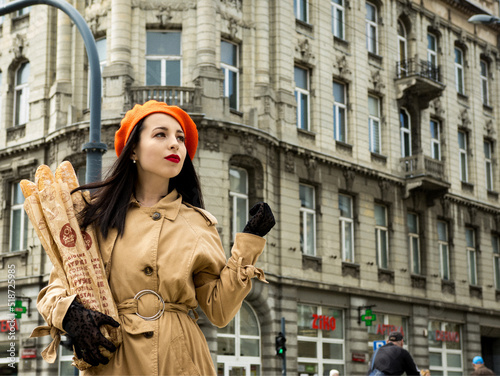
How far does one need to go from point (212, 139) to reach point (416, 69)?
37.0ft

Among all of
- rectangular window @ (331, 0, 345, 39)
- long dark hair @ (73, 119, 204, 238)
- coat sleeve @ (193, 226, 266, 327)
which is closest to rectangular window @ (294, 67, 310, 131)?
rectangular window @ (331, 0, 345, 39)

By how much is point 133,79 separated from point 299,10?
22.2ft

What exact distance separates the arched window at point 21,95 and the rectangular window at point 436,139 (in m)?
15.0

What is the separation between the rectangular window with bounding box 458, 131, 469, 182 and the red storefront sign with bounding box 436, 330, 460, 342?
246 inches

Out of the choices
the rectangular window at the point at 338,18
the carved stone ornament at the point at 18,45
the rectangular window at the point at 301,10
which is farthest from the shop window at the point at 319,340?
the carved stone ornament at the point at 18,45

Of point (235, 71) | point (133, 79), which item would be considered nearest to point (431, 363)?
point (235, 71)

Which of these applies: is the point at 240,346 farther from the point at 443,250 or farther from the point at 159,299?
the point at 159,299

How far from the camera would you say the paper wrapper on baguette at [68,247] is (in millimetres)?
Result: 3076

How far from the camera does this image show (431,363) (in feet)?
98.8

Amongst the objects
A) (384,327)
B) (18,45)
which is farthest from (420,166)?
(18,45)

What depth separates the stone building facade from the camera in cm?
2361

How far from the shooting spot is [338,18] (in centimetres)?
2897

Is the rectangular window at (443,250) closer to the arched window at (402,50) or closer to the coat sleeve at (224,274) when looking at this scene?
the arched window at (402,50)

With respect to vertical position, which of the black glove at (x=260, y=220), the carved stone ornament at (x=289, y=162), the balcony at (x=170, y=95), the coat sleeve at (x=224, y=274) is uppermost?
the balcony at (x=170, y=95)
